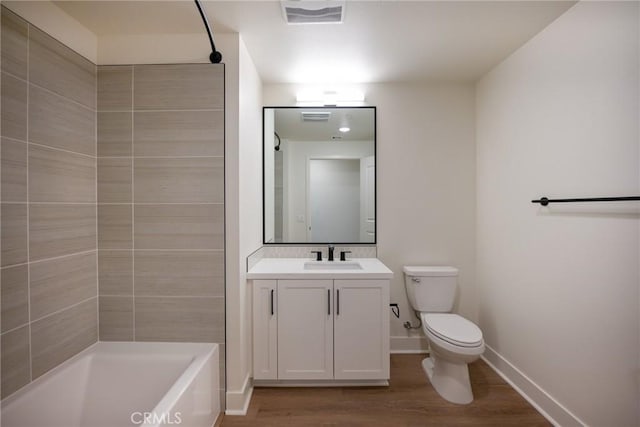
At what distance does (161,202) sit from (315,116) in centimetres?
139

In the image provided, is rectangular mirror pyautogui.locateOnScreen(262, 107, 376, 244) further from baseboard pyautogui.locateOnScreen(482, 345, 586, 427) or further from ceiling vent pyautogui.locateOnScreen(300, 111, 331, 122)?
baseboard pyautogui.locateOnScreen(482, 345, 586, 427)

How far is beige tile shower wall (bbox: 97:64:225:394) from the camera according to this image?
1708 millimetres

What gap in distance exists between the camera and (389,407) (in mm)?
1794

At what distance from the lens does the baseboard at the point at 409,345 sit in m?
2.47

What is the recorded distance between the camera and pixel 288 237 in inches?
97.7

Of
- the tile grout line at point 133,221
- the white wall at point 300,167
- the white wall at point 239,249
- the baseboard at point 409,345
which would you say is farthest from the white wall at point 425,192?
the tile grout line at point 133,221

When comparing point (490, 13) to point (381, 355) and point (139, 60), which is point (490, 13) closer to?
point (139, 60)

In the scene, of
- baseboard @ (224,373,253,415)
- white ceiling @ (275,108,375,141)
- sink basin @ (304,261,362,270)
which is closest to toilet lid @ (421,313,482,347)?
sink basin @ (304,261,362,270)

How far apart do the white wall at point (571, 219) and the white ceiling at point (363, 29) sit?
26 cm

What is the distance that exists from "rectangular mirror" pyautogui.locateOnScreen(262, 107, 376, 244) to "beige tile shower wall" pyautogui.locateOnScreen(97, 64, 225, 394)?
0.77 metres

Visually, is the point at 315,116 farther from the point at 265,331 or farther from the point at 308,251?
the point at 265,331

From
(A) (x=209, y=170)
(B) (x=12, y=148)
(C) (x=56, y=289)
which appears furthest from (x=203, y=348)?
(B) (x=12, y=148)

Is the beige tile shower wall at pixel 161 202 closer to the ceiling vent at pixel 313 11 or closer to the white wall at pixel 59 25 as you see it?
the white wall at pixel 59 25

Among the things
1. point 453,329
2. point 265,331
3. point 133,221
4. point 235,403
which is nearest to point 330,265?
point 265,331
